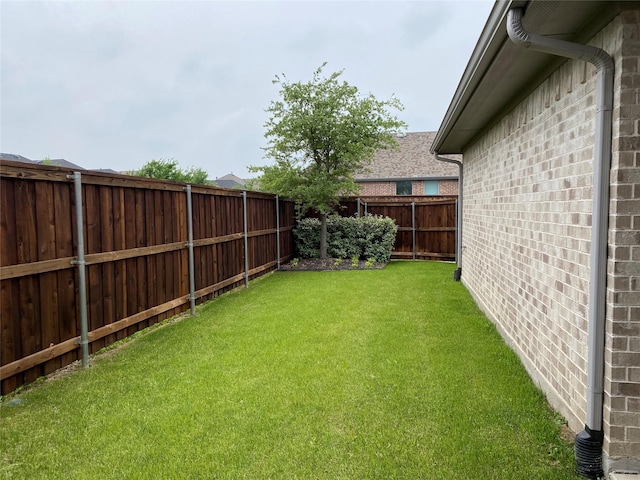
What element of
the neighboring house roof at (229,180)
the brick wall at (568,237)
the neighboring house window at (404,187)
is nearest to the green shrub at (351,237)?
the brick wall at (568,237)

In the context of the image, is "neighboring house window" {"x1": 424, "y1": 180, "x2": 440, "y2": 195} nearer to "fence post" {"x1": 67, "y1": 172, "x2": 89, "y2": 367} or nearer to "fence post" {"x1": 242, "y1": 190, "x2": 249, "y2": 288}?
"fence post" {"x1": 242, "y1": 190, "x2": 249, "y2": 288}

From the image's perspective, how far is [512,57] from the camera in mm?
3221

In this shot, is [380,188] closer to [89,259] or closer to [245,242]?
[245,242]

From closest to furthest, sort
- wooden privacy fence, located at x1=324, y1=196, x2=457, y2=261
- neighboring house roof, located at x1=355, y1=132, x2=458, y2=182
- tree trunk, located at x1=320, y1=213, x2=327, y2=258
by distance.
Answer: tree trunk, located at x1=320, y1=213, x2=327, y2=258 < wooden privacy fence, located at x1=324, y1=196, x2=457, y2=261 < neighboring house roof, located at x1=355, y1=132, x2=458, y2=182

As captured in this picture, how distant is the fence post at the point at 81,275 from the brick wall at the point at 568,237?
4.10 metres

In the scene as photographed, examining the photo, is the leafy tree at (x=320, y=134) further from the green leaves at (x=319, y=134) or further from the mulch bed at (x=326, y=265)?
the mulch bed at (x=326, y=265)

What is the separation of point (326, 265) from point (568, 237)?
350 inches

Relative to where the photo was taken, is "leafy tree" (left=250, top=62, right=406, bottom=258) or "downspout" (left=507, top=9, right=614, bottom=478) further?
"leafy tree" (left=250, top=62, right=406, bottom=258)

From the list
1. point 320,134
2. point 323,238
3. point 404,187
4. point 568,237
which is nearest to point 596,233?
point 568,237

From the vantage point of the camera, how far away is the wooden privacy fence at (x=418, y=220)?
13227 millimetres

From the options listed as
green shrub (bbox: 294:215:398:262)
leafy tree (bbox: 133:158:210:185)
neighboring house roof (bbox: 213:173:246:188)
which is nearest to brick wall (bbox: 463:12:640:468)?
green shrub (bbox: 294:215:398:262)

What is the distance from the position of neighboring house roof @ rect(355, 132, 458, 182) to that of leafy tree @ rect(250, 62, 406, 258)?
431 inches

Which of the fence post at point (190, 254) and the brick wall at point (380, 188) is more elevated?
the brick wall at point (380, 188)

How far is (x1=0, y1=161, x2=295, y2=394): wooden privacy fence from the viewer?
3.64 metres
